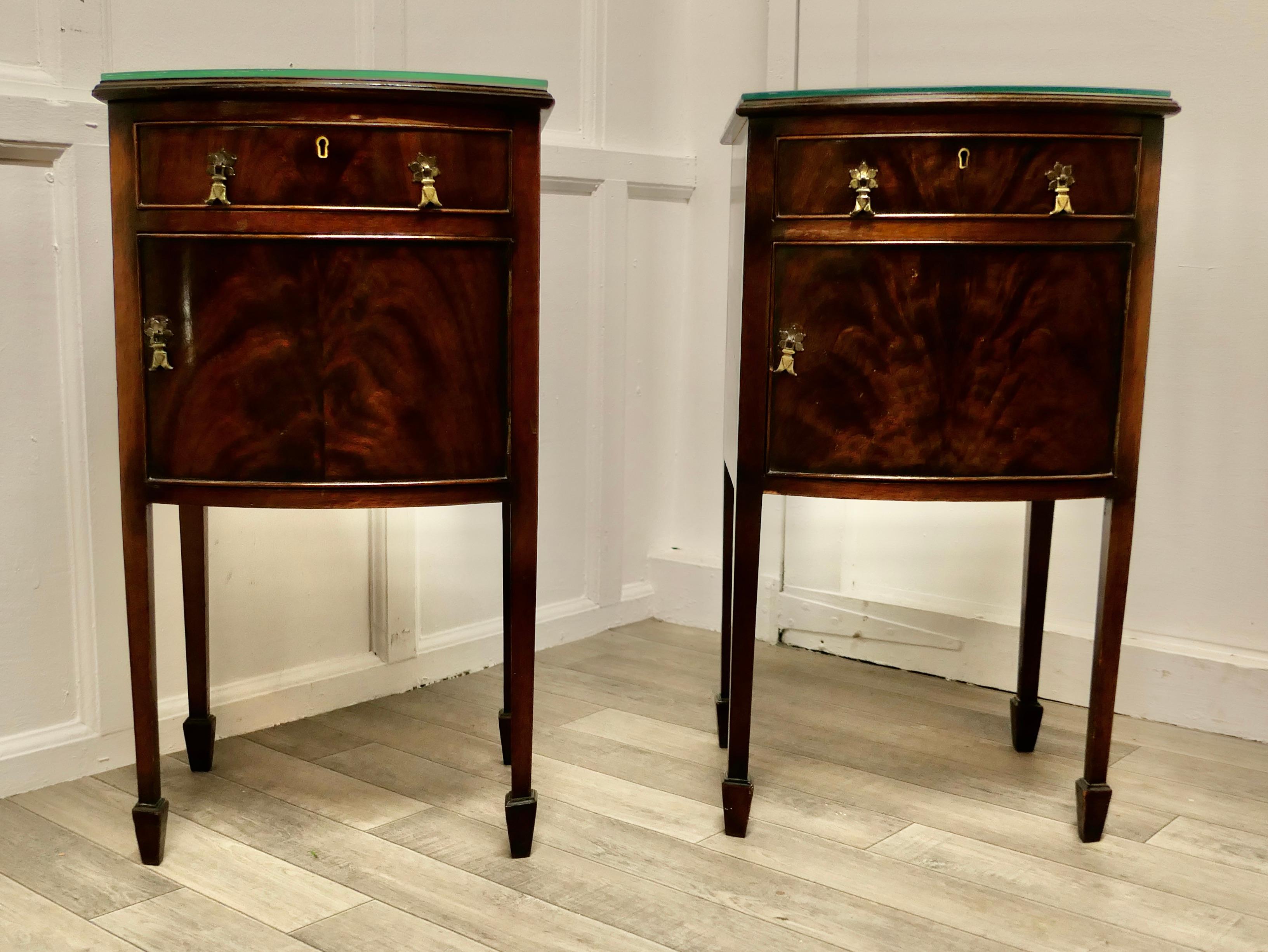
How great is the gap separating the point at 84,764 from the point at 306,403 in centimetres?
73

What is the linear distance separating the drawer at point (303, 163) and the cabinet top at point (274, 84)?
3 cm

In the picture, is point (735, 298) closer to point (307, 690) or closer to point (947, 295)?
point (947, 295)

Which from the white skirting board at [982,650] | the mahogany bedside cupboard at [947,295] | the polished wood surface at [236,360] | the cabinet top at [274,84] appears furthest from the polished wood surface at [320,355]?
the white skirting board at [982,650]

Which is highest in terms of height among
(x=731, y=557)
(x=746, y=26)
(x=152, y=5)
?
(x=746, y=26)

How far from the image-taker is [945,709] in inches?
82.9

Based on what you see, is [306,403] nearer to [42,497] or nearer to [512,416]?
[512,416]

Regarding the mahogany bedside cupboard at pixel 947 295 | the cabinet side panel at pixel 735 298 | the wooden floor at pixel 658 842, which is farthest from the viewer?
the cabinet side panel at pixel 735 298

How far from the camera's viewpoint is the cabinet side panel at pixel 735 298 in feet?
5.38

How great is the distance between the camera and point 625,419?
8.41ft

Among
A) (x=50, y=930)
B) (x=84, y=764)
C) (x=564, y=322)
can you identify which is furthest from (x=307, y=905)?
(x=564, y=322)

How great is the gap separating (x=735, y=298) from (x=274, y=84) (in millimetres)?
699

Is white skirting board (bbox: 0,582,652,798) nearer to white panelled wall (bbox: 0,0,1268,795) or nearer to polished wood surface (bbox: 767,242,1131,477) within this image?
white panelled wall (bbox: 0,0,1268,795)

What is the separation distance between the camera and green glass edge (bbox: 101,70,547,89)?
1.35 metres

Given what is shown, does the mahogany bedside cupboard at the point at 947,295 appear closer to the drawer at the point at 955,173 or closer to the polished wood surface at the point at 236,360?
the drawer at the point at 955,173
